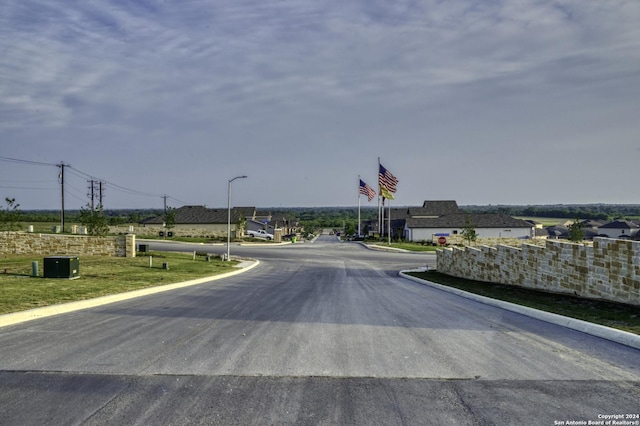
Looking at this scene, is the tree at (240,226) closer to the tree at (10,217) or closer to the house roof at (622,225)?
the tree at (10,217)

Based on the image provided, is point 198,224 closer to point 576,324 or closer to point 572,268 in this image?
point 572,268

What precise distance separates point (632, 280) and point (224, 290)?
14.7 metres

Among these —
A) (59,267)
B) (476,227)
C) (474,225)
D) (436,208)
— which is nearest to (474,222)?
(476,227)

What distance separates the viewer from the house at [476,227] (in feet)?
242

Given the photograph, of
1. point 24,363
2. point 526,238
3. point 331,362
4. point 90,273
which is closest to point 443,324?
point 331,362

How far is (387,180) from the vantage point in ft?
183

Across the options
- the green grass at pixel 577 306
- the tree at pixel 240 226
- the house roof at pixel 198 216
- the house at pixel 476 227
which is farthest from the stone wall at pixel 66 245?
the house at pixel 476 227

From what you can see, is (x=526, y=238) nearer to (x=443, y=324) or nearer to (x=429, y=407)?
(x=443, y=324)

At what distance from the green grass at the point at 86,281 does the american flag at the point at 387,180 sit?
29733 mm

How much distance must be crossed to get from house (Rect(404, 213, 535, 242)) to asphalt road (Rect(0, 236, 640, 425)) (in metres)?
63.3

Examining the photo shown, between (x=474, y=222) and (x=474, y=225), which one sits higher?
(x=474, y=222)

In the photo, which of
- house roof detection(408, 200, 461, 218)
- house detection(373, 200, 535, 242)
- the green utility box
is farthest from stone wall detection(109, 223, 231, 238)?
the green utility box

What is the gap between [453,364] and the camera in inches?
302

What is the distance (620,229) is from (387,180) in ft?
186
